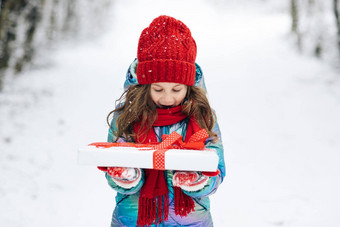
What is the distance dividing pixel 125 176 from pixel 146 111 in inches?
16.5

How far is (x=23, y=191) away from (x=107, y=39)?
15443mm

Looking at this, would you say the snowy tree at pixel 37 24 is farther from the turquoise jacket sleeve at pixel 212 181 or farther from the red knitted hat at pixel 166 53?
the turquoise jacket sleeve at pixel 212 181

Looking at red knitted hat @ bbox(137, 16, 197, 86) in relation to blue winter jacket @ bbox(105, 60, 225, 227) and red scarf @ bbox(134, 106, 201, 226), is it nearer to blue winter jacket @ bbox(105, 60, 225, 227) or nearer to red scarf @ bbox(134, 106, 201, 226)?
blue winter jacket @ bbox(105, 60, 225, 227)

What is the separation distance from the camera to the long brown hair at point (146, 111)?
1.62 m

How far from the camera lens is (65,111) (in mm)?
7012

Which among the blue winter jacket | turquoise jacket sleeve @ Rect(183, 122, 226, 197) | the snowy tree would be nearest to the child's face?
the blue winter jacket

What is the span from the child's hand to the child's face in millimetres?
422

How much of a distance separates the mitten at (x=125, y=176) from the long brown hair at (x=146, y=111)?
28cm

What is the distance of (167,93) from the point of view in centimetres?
161

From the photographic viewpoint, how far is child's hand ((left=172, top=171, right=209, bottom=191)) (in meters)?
1.33

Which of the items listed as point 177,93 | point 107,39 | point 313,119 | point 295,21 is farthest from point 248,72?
point 107,39

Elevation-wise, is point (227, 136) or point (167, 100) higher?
point (227, 136)

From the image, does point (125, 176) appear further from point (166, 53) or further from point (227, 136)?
point (227, 136)

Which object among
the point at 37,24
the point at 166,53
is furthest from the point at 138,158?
the point at 37,24
